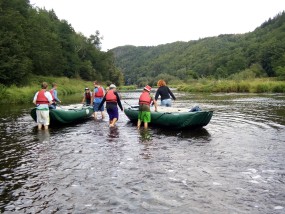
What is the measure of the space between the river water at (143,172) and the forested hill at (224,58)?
51.9 m

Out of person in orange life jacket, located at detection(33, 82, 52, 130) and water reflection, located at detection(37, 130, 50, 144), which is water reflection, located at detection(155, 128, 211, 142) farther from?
person in orange life jacket, located at detection(33, 82, 52, 130)

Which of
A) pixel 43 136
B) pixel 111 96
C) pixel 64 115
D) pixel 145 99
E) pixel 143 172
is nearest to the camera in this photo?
pixel 143 172

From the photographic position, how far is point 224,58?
412 ft

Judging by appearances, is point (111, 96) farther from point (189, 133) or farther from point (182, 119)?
point (189, 133)

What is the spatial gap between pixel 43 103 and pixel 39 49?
3645 cm

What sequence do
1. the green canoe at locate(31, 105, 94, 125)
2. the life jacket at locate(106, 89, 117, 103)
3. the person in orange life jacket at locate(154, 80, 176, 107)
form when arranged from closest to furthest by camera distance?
the life jacket at locate(106, 89, 117, 103) < the green canoe at locate(31, 105, 94, 125) < the person in orange life jacket at locate(154, 80, 176, 107)

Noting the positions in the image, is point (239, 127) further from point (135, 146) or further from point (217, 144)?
point (135, 146)

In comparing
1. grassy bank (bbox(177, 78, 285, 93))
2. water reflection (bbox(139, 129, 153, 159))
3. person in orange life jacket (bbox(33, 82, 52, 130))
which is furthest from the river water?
grassy bank (bbox(177, 78, 285, 93))

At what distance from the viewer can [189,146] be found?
30.4ft

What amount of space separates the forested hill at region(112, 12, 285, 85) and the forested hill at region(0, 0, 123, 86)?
30.8m

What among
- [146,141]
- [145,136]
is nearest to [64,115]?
[145,136]

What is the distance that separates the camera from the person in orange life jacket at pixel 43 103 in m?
12.0

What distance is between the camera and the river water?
5023 mm

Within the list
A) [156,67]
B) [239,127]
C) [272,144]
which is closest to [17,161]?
[272,144]
